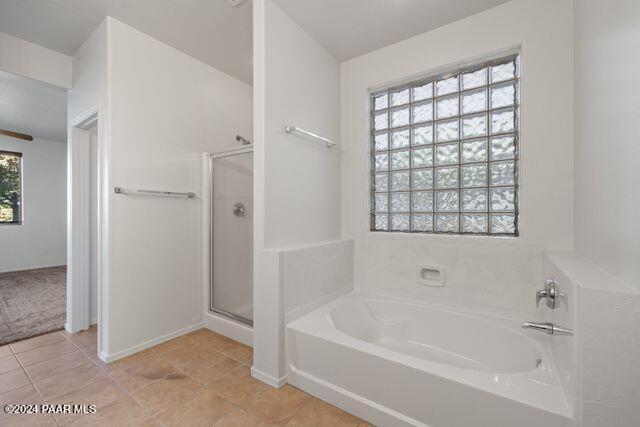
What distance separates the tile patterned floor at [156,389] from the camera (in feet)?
4.27

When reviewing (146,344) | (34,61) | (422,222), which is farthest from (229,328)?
(34,61)

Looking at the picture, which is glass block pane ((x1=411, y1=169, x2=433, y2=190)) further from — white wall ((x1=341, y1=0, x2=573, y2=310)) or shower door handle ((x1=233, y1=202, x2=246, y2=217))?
shower door handle ((x1=233, y1=202, x2=246, y2=217))

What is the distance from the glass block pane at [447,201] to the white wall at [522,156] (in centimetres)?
21

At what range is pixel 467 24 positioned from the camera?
1803 millimetres

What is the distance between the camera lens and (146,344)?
199 centimetres

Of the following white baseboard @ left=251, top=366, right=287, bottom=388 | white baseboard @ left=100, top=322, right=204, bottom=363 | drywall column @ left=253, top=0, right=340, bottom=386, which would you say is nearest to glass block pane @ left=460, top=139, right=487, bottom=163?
drywall column @ left=253, top=0, right=340, bottom=386

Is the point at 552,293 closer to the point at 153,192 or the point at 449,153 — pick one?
the point at 449,153

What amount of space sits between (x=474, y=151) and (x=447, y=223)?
0.52 meters

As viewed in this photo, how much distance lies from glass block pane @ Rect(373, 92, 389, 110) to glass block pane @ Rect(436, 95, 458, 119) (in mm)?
409

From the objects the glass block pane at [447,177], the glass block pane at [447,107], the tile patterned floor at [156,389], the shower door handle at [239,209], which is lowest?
the tile patterned floor at [156,389]

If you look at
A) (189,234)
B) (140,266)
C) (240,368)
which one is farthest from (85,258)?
(240,368)

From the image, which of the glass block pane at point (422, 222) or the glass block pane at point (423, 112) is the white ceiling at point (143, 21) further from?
the glass block pane at point (422, 222)

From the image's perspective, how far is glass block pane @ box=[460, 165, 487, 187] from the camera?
1785mm

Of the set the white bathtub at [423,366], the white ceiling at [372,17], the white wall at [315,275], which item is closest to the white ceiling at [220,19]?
the white ceiling at [372,17]
